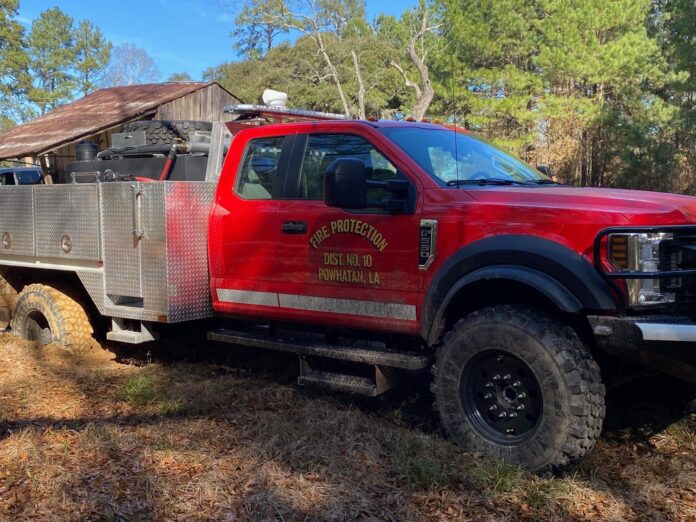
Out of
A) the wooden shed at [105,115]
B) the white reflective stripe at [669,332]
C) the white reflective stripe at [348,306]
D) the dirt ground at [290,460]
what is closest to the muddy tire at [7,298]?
the dirt ground at [290,460]

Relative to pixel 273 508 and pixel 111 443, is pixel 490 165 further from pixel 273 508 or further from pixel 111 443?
pixel 111 443

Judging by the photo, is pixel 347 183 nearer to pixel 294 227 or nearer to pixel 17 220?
pixel 294 227

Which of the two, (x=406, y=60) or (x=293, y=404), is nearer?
(x=293, y=404)

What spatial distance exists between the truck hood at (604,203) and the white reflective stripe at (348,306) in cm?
86

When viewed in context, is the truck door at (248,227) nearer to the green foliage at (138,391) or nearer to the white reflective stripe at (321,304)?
the white reflective stripe at (321,304)

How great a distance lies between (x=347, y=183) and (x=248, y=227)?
128cm

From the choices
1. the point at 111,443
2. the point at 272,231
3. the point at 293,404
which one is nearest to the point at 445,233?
the point at 272,231

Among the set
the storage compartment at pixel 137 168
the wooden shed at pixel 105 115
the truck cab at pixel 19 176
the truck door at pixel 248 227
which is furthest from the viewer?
the truck cab at pixel 19 176

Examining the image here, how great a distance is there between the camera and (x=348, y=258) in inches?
182

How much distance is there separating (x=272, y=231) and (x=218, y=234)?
0.61 meters

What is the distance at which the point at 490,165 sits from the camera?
16.0 ft

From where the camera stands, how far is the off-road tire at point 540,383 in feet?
12.1

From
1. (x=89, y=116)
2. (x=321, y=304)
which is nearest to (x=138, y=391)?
(x=321, y=304)

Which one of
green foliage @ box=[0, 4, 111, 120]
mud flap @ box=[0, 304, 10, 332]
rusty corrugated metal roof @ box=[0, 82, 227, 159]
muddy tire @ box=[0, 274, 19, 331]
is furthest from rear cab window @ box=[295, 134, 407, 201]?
green foliage @ box=[0, 4, 111, 120]
